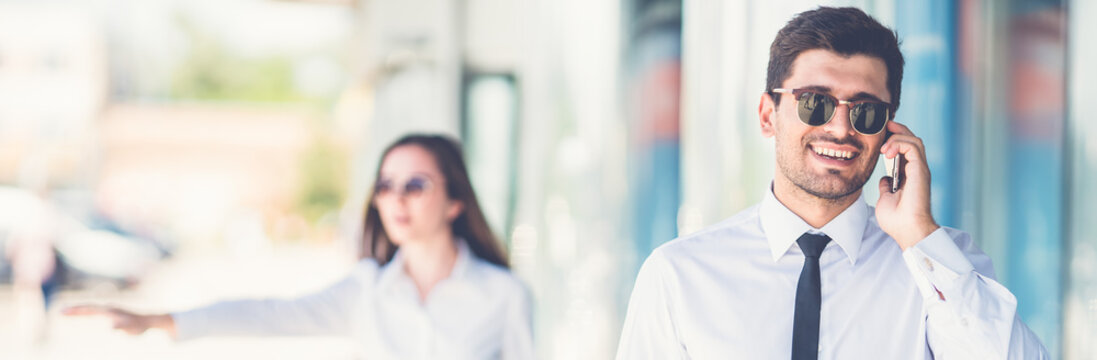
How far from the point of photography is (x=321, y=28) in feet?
119

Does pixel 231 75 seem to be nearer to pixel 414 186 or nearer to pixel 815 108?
pixel 414 186

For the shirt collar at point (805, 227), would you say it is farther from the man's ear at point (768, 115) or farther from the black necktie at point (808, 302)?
the man's ear at point (768, 115)

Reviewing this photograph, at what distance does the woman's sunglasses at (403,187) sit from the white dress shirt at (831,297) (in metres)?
1.45

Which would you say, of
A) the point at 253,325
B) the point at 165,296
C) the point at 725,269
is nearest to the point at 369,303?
the point at 253,325

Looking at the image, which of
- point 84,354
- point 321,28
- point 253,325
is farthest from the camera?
point 321,28

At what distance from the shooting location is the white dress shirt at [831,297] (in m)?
1.40

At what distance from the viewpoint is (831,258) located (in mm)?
1619

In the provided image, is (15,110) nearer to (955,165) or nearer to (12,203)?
(12,203)

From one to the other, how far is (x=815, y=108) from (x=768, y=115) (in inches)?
5.1

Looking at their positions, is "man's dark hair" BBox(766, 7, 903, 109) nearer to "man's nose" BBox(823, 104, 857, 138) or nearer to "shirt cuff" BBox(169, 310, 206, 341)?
"man's nose" BBox(823, 104, 857, 138)

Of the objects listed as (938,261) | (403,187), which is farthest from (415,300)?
(938,261)

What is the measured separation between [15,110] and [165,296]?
A: 2388 centimetres

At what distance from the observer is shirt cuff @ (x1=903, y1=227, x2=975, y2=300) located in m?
1.38

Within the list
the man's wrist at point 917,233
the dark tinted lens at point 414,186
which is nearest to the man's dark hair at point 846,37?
the man's wrist at point 917,233
